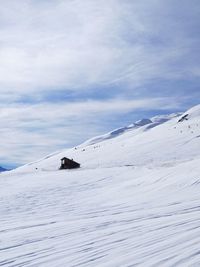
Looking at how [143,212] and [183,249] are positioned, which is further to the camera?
[143,212]

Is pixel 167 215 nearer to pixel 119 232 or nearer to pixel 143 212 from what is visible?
pixel 143 212

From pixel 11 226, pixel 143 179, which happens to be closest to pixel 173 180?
pixel 143 179

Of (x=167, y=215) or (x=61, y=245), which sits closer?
(x=61, y=245)

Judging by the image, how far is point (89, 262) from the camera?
7.62 metres

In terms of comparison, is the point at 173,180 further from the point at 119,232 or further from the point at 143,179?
the point at 119,232

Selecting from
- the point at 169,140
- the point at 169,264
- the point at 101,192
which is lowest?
the point at 169,264

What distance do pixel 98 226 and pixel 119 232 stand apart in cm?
119

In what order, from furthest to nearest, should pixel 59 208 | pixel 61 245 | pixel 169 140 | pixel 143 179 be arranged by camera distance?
pixel 169 140 → pixel 143 179 → pixel 59 208 → pixel 61 245

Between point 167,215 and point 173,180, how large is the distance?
8.45 m

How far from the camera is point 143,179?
75.5 feet

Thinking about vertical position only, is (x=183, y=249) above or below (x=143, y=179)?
below

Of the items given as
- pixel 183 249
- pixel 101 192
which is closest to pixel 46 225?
pixel 183 249

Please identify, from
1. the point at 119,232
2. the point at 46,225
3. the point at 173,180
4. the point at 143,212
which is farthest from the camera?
the point at 173,180

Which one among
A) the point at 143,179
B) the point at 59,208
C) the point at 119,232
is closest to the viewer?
the point at 119,232
